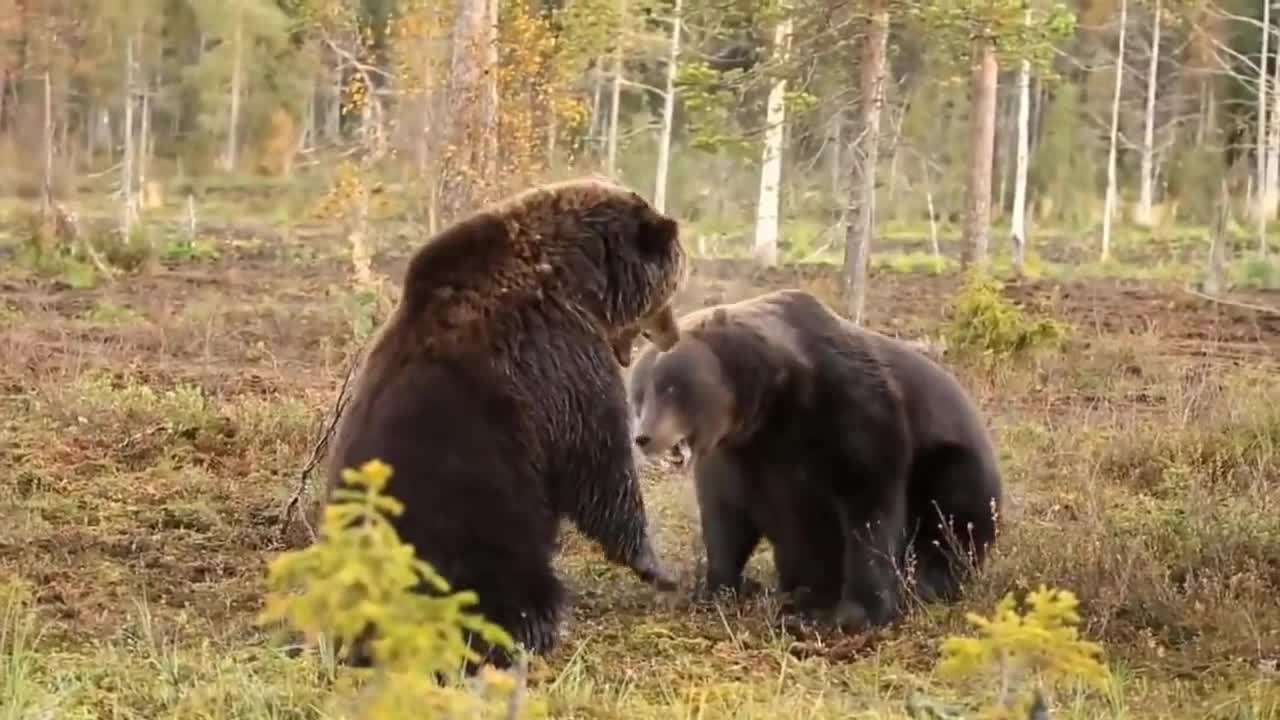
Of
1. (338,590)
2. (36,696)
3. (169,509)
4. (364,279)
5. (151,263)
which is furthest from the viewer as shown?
(151,263)

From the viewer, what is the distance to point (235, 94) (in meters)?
43.4

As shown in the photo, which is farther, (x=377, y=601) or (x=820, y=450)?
(x=820, y=450)

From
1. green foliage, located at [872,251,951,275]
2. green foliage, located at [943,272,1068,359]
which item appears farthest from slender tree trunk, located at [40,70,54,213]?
green foliage, located at [872,251,951,275]

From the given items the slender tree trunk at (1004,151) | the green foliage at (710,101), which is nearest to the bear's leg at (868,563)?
the green foliage at (710,101)

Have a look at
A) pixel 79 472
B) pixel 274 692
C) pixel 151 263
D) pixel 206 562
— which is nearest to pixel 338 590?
pixel 274 692

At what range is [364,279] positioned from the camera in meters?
16.1

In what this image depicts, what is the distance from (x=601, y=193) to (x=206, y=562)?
261 cm

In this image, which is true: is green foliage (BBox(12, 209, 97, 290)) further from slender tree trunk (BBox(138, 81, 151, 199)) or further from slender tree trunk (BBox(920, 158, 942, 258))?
slender tree trunk (BBox(920, 158, 942, 258))

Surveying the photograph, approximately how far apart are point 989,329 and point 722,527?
6.97 meters

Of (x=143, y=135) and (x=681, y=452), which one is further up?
(x=143, y=135)

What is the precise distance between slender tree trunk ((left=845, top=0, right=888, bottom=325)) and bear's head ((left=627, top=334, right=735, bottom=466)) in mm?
7471

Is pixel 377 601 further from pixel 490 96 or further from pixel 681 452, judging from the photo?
pixel 490 96

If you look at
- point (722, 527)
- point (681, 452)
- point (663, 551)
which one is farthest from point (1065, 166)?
point (681, 452)

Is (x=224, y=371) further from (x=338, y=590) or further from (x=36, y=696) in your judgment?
(x=338, y=590)
